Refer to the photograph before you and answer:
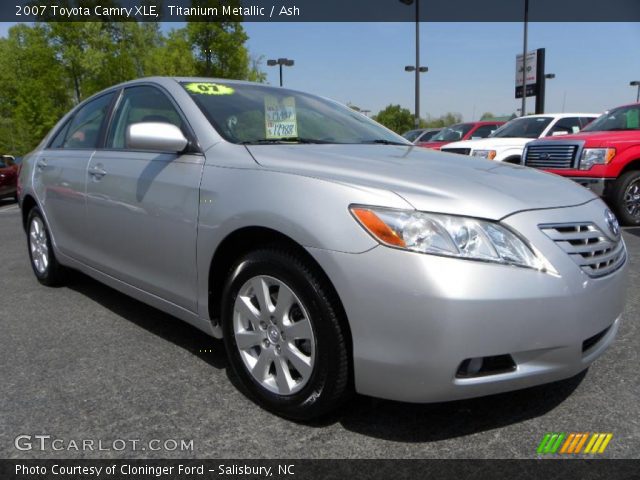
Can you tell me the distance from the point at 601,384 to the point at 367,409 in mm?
1138

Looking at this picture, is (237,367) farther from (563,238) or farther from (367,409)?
(563,238)

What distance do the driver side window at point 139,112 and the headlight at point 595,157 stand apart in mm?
6053

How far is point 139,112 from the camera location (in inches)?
131

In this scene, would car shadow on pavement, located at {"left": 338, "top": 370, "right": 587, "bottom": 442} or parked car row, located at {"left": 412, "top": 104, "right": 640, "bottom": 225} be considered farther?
parked car row, located at {"left": 412, "top": 104, "right": 640, "bottom": 225}

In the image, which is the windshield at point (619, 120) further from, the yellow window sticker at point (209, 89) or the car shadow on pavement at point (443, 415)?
the yellow window sticker at point (209, 89)

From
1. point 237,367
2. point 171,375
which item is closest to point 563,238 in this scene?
point 237,367

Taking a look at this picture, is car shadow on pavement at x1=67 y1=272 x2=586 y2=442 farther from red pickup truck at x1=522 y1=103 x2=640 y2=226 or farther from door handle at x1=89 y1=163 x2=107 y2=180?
red pickup truck at x1=522 y1=103 x2=640 y2=226

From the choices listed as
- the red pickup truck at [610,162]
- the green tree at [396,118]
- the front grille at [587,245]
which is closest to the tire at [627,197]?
the red pickup truck at [610,162]

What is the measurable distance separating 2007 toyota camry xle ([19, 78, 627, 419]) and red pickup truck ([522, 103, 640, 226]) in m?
5.23

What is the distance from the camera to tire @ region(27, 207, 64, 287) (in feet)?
14.3

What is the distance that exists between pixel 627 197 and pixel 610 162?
1.76ft

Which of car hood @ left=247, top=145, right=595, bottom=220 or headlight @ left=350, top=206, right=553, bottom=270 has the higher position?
car hood @ left=247, top=145, right=595, bottom=220

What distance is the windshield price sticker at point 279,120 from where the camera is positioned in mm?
2859

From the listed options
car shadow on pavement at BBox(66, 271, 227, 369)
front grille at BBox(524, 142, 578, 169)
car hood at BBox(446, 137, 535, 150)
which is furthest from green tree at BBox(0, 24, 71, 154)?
car shadow on pavement at BBox(66, 271, 227, 369)
